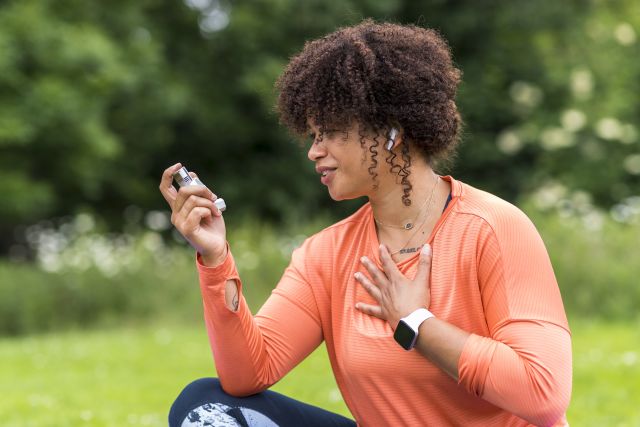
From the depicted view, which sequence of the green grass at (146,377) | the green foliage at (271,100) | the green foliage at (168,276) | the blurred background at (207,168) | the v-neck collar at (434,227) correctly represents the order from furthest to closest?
the green foliage at (271,100), the green foliage at (168,276), the blurred background at (207,168), the green grass at (146,377), the v-neck collar at (434,227)

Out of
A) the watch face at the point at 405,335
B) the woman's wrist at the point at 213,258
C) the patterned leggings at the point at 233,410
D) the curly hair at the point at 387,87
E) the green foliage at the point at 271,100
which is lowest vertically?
the patterned leggings at the point at 233,410

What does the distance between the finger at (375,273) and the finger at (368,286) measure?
0.05 feet

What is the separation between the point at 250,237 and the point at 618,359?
516 centimetres

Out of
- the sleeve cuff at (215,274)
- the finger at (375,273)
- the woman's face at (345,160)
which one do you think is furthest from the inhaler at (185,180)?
the finger at (375,273)

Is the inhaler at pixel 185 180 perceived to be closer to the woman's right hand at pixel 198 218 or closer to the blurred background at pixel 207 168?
the woman's right hand at pixel 198 218

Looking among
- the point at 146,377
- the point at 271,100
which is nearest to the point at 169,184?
the point at 146,377

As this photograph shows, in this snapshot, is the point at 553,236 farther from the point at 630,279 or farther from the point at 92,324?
the point at 92,324

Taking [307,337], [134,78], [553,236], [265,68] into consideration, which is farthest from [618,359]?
[265,68]

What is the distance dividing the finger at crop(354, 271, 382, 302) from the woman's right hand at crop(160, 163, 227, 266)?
37cm

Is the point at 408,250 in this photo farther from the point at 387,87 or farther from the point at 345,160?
the point at 387,87

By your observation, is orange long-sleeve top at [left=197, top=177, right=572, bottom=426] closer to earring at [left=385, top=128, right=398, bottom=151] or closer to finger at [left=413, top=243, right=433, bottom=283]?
finger at [left=413, top=243, right=433, bottom=283]

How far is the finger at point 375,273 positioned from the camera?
2.69 meters

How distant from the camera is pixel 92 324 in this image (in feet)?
32.5

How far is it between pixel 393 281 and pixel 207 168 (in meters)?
14.8
